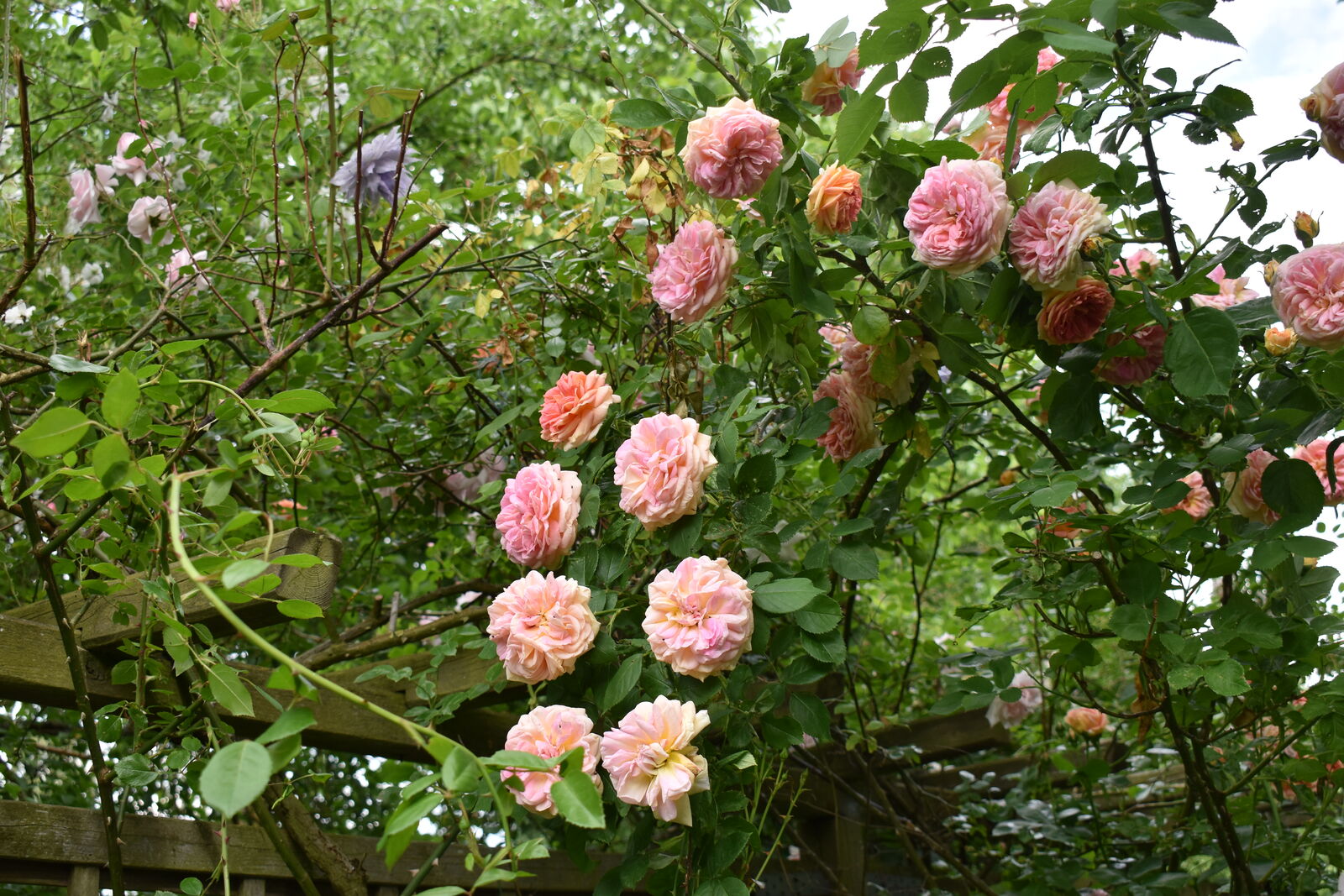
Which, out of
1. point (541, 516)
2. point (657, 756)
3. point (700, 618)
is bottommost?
point (657, 756)

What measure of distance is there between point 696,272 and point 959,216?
11.6 inches

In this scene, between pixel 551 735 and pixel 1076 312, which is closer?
pixel 551 735

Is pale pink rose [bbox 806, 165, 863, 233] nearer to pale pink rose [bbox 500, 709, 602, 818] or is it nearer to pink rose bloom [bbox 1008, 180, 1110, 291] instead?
pink rose bloom [bbox 1008, 180, 1110, 291]

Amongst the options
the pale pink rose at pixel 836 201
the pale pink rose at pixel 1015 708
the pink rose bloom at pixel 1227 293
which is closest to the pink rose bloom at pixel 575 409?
the pale pink rose at pixel 836 201

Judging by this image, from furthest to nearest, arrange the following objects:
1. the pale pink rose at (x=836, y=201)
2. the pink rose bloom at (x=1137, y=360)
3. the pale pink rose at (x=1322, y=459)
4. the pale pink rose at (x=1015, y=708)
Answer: the pale pink rose at (x=1015, y=708) → the pale pink rose at (x=1322, y=459) → the pink rose bloom at (x=1137, y=360) → the pale pink rose at (x=836, y=201)

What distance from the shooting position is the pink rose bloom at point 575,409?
1.23m

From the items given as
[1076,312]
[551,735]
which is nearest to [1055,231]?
[1076,312]

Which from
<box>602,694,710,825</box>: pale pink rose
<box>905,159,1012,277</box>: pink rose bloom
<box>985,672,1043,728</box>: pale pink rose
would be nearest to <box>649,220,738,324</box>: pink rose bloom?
<box>905,159,1012,277</box>: pink rose bloom

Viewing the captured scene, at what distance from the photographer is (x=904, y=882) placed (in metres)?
2.61

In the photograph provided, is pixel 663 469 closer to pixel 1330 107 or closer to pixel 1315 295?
pixel 1315 295

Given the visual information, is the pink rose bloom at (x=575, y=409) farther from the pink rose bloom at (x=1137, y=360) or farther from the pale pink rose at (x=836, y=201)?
the pink rose bloom at (x=1137, y=360)

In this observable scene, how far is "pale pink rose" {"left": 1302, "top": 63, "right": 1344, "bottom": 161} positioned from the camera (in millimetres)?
1062

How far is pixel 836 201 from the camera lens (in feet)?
3.65

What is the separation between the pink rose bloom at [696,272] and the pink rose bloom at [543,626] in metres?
0.33
